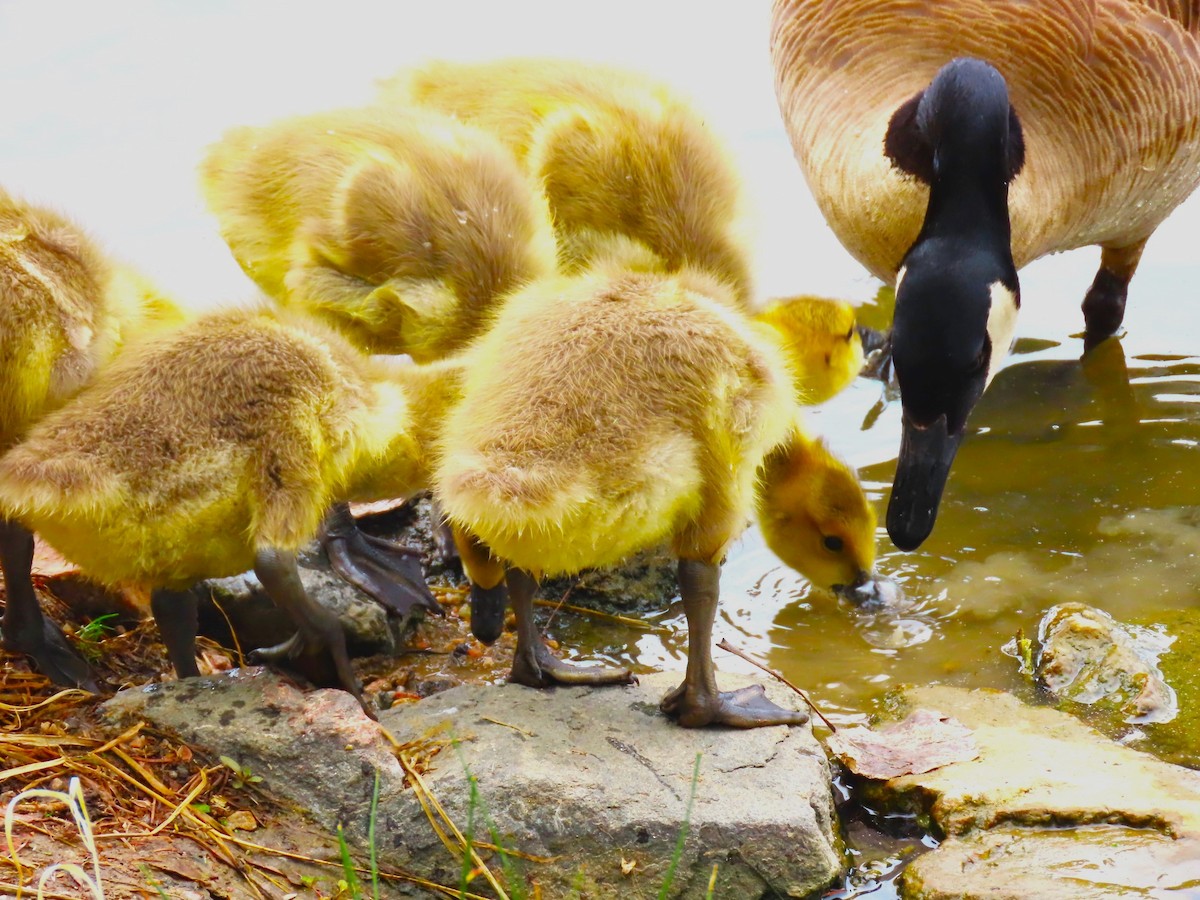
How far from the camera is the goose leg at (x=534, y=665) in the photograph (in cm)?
293

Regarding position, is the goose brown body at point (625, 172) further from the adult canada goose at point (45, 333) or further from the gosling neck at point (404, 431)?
the adult canada goose at point (45, 333)

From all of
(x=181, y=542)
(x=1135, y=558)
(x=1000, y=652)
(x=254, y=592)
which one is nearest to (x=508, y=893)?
(x=181, y=542)

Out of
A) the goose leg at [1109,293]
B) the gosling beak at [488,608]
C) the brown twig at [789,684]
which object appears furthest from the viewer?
the goose leg at [1109,293]

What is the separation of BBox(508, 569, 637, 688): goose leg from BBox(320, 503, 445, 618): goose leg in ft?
1.72

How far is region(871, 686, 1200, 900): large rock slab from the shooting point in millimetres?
2383

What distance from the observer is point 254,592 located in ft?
10.4

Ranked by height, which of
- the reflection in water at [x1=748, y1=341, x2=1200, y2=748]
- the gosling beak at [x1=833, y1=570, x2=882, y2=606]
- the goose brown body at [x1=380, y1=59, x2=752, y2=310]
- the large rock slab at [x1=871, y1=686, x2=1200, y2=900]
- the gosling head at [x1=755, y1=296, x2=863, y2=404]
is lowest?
the reflection in water at [x1=748, y1=341, x2=1200, y2=748]

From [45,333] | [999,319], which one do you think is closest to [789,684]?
[999,319]

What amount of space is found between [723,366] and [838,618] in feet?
3.91

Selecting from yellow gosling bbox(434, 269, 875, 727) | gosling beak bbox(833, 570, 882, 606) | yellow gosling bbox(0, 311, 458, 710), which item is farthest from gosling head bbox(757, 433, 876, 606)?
yellow gosling bbox(0, 311, 458, 710)

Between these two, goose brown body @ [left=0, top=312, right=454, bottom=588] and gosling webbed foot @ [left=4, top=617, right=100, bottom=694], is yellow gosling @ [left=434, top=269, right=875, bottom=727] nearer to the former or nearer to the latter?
goose brown body @ [left=0, top=312, right=454, bottom=588]

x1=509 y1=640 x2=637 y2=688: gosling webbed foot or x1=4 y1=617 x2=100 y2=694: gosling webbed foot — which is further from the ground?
x1=4 y1=617 x2=100 y2=694: gosling webbed foot

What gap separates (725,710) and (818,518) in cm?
80

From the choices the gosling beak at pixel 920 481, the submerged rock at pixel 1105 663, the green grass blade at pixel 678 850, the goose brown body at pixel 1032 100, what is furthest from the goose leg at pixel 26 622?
the goose brown body at pixel 1032 100
